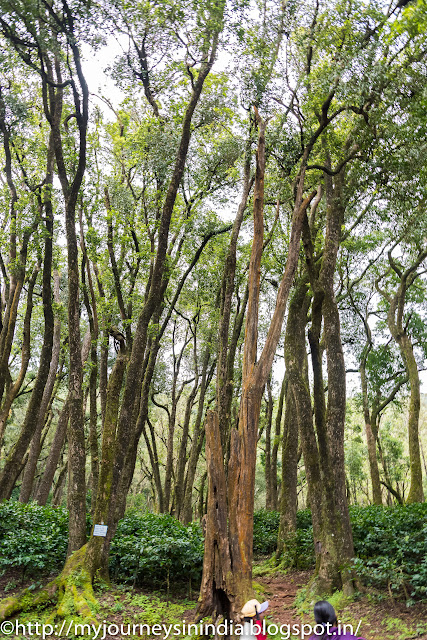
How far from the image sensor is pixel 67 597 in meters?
6.94

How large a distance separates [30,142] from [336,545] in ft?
38.8

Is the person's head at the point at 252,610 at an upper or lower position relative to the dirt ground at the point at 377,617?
upper

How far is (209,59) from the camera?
34.5 feet

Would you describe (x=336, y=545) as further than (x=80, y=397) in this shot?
No

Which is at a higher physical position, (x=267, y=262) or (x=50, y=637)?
(x=267, y=262)

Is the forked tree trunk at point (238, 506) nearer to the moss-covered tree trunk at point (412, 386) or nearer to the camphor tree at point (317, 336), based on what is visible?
the camphor tree at point (317, 336)

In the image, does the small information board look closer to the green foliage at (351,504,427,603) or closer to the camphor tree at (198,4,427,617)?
the camphor tree at (198,4,427,617)

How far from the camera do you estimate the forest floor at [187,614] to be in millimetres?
6398

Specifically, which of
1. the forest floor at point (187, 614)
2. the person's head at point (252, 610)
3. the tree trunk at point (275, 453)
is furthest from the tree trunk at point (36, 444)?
the person's head at point (252, 610)

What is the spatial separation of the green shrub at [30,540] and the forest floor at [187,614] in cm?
44

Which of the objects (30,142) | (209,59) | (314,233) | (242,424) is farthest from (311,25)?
(242,424)

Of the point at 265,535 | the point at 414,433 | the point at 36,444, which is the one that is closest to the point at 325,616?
the point at 265,535

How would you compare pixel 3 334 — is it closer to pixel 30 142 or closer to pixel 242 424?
pixel 30 142

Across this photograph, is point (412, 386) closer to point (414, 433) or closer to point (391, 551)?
point (414, 433)
